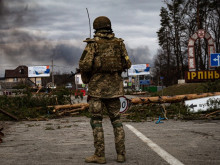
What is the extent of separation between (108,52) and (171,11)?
48.7 meters

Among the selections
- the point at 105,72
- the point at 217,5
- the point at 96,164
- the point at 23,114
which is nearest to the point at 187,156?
the point at 96,164

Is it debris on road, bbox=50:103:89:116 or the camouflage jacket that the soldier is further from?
debris on road, bbox=50:103:89:116

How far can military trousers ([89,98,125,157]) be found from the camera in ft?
15.2

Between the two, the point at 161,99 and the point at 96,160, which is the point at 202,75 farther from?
the point at 96,160

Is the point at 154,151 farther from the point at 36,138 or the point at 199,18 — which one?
the point at 199,18

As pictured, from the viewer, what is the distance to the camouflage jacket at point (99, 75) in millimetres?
4691

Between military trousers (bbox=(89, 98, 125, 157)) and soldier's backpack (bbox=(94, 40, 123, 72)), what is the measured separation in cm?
45

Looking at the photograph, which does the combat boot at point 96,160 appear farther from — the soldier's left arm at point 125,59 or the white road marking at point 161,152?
the soldier's left arm at point 125,59

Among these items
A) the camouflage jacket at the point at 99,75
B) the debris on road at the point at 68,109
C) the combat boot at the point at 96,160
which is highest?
the camouflage jacket at the point at 99,75

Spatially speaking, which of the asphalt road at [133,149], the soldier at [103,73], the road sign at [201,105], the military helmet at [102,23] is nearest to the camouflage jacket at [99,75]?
the soldier at [103,73]

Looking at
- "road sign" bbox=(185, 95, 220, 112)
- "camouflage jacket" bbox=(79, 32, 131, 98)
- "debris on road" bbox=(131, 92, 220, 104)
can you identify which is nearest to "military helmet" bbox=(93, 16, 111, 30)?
"camouflage jacket" bbox=(79, 32, 131, 98)

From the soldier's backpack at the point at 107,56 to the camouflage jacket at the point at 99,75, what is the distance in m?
0.05

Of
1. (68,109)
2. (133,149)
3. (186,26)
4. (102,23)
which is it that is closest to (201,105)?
(68,109)

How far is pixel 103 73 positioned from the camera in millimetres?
4820
